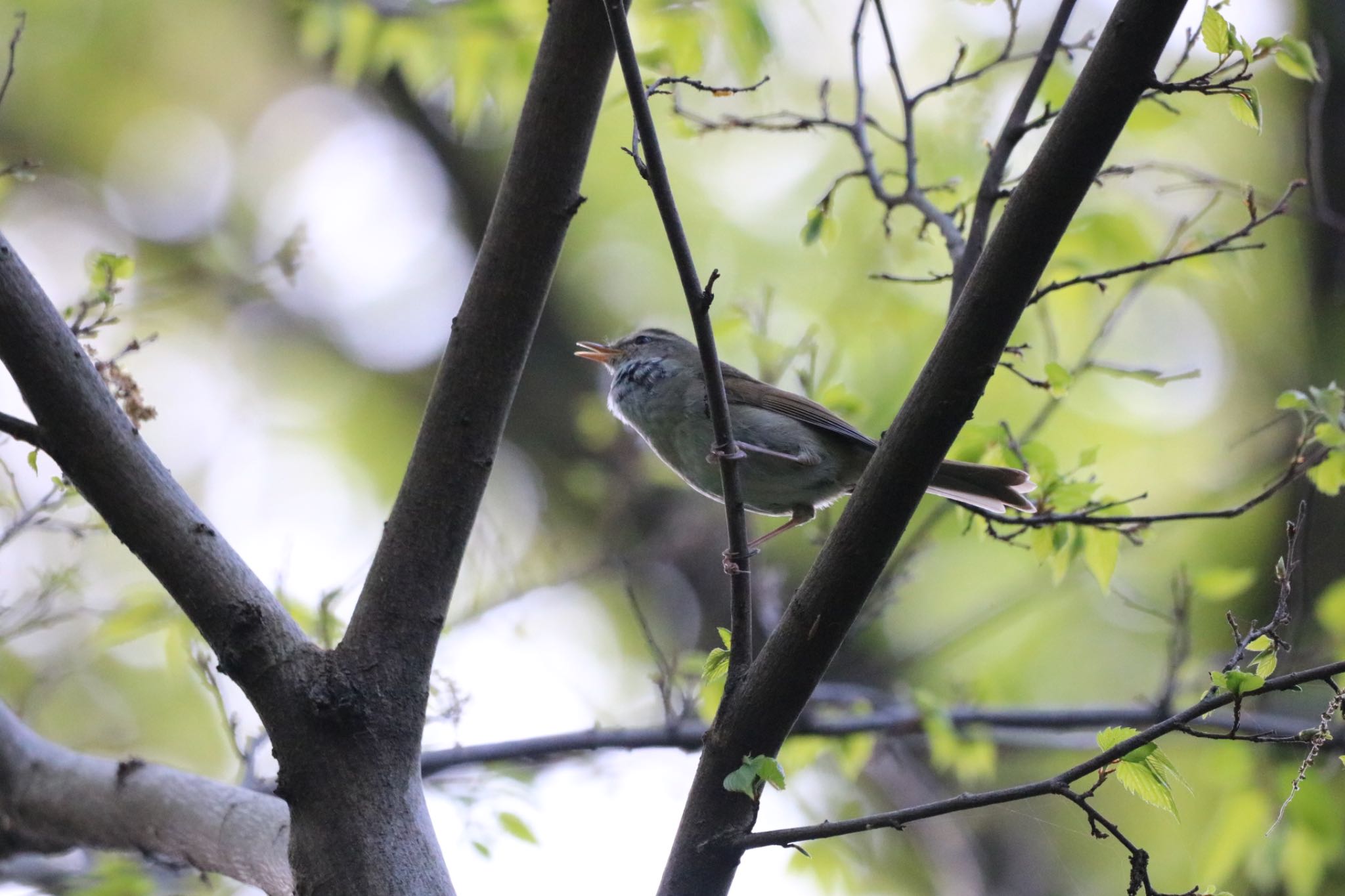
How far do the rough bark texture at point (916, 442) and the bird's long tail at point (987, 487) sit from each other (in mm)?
1704

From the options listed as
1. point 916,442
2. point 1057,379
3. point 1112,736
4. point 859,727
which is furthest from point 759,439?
point 1112,736

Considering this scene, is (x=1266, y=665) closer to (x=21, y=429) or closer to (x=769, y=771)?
(x=769, y=771)

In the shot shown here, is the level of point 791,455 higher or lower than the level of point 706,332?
higher

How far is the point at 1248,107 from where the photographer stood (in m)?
2.72

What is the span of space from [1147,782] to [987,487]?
2.02 m

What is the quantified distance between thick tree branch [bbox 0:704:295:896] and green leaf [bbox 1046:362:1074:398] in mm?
2577

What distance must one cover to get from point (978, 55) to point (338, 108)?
4.73m

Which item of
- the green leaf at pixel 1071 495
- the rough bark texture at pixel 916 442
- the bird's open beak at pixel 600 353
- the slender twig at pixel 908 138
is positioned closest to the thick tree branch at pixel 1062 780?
the rough bark texture at pixel 916 442

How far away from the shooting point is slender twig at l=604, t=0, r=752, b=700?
233cm

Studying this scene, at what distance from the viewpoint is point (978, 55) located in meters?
4.83

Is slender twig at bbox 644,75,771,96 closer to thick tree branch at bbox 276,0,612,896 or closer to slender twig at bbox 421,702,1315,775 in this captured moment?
thick tree branch at bbox 276,0,612,896

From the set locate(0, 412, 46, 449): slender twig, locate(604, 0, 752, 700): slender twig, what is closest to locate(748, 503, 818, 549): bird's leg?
locate(604, 0, 752, 700): slender twig

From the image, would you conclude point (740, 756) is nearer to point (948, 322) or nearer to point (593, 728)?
point (948, 322)

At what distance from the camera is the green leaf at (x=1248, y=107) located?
2667mm
